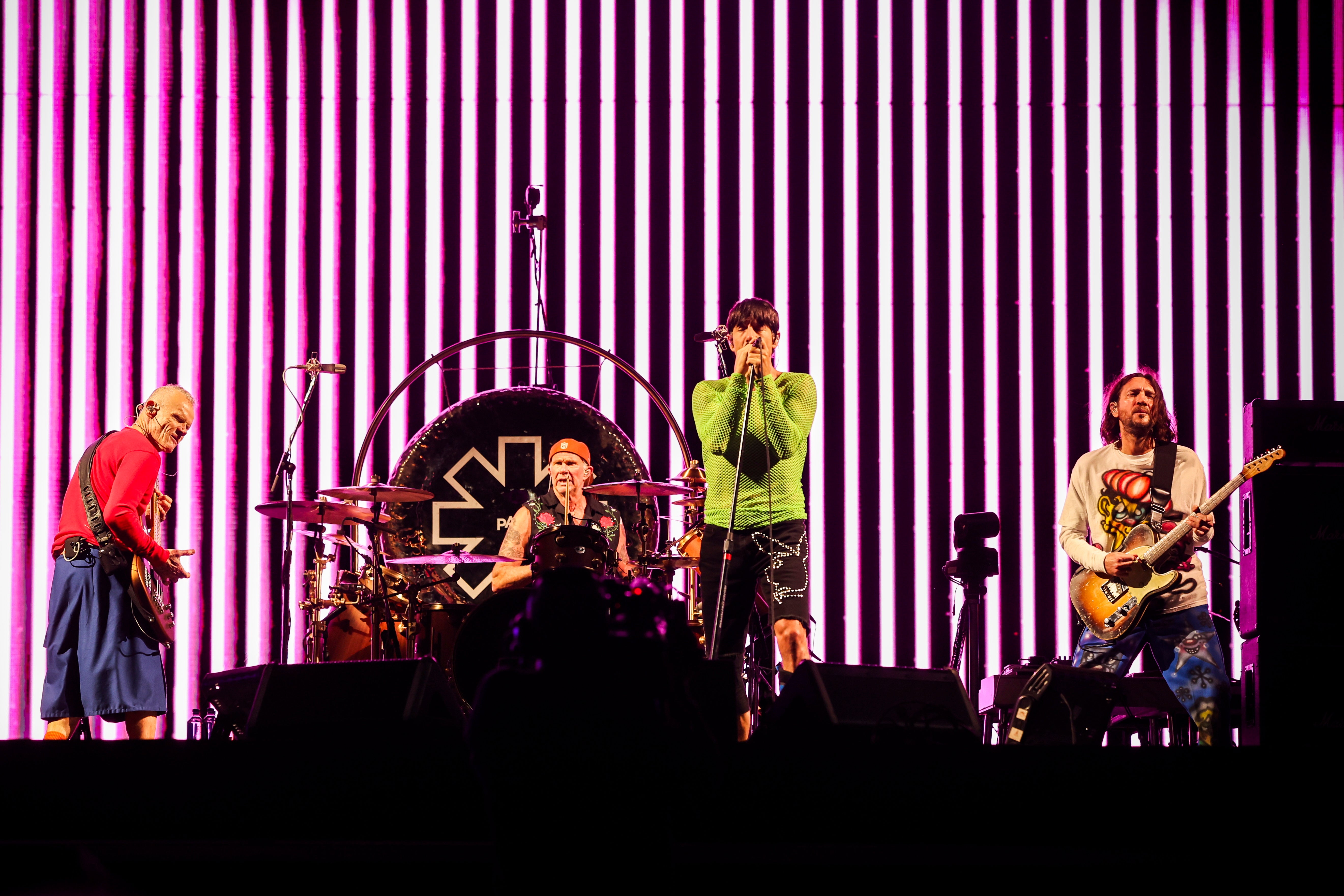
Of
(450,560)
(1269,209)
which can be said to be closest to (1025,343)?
(1269,209)

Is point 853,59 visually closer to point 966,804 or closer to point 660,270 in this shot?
point 660,270

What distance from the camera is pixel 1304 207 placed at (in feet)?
27.2

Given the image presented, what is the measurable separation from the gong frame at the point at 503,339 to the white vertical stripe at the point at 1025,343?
2.13 m

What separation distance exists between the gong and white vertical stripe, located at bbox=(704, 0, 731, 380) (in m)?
0.99

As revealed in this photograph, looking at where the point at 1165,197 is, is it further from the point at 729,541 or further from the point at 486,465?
the point at 729,541

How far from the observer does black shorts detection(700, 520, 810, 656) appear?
5.18 meters

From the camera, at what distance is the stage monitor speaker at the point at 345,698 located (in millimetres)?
4043

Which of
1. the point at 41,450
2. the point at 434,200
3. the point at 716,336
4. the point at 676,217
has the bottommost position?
the point at 41,450

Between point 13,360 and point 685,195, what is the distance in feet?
13.9

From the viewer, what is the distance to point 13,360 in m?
8.09

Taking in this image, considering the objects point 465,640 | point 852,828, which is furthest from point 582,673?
point 465,640

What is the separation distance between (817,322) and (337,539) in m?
3.18

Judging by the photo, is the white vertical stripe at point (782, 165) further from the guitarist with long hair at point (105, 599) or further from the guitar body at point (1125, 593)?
the guitarist with long hair at point (105, 599)

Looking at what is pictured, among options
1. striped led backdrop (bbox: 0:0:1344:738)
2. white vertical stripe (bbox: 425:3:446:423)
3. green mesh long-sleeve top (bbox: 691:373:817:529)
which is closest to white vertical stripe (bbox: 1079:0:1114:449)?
striped led backdrop (bbox: 0:0:1344:738)
